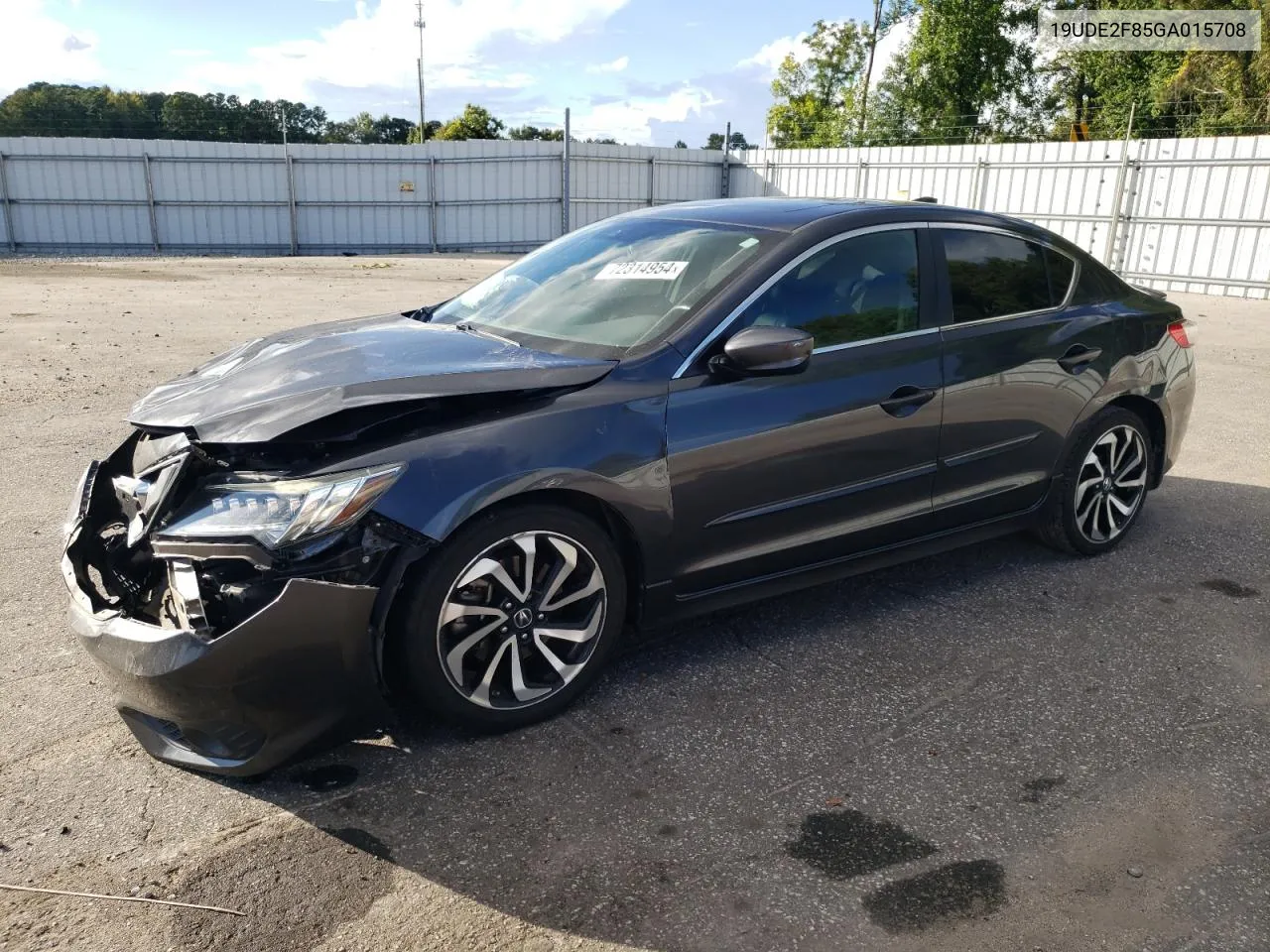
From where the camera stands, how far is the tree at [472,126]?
169 ft

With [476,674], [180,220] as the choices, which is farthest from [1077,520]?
[180,220]

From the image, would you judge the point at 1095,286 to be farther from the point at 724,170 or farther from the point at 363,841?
the point at 724,170

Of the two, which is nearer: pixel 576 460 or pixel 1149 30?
pixel 576 460

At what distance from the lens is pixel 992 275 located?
4309 millimetres

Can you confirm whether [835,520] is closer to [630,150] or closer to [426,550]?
[426,550]

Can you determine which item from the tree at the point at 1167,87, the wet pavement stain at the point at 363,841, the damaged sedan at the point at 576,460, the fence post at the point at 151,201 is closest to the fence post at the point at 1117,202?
the tree at the point at 1167,87

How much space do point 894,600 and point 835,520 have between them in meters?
0.78

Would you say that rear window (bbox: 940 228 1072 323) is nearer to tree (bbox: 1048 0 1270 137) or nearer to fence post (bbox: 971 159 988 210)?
fence post (bbox: 971 159 988 210)

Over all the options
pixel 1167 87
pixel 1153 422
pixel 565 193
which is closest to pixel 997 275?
pixel 1153 422

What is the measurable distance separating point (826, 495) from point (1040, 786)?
4.04 ft

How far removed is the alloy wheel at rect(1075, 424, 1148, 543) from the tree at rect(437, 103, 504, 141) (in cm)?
5012

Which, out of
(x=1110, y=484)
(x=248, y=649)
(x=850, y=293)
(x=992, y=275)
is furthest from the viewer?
(x=1110, y=484)

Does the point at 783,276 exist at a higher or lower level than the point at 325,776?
higher

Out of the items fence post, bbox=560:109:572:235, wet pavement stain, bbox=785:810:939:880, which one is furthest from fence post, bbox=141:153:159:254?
wet pavement stain, bbox=785:810:939:880
